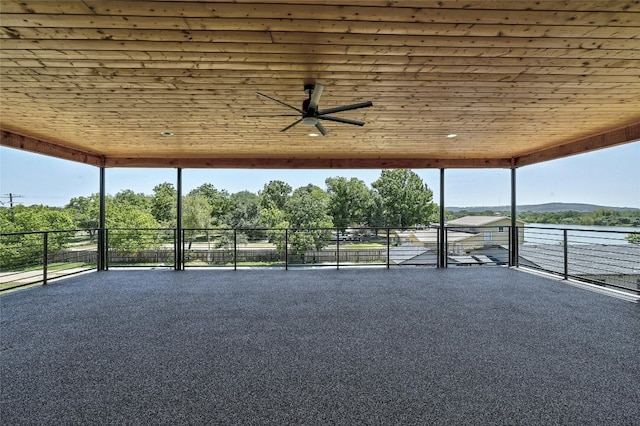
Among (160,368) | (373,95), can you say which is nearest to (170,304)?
(160,368)

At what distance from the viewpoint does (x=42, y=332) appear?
9.18 feet

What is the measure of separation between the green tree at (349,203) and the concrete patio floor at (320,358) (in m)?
15.2

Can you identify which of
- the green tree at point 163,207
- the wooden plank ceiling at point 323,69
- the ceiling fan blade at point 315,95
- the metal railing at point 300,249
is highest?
the wooden plank ceiling at point 323,69

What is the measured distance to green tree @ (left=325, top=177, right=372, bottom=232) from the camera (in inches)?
761

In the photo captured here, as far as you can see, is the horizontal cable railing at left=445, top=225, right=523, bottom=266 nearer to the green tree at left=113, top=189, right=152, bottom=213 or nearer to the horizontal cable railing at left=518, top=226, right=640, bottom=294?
the horizontal cable railing at left=518, top=226, right=640, bottom=294

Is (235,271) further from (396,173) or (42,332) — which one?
(396,173)

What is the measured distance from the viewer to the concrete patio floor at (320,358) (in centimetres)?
169

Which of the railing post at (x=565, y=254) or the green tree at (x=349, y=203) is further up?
the green tree at (x=349, y=203)

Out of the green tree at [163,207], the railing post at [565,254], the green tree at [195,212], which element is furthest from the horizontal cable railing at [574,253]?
the green tree at [163,207]

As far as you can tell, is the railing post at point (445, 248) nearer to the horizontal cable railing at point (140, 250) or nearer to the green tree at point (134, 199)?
the horizontal cable railing at point (140, 250)

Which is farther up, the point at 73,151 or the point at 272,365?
the point at 73,151

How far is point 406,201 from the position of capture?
18.3 meters

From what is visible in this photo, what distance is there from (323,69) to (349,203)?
1751cm

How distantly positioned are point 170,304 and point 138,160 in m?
3.47
